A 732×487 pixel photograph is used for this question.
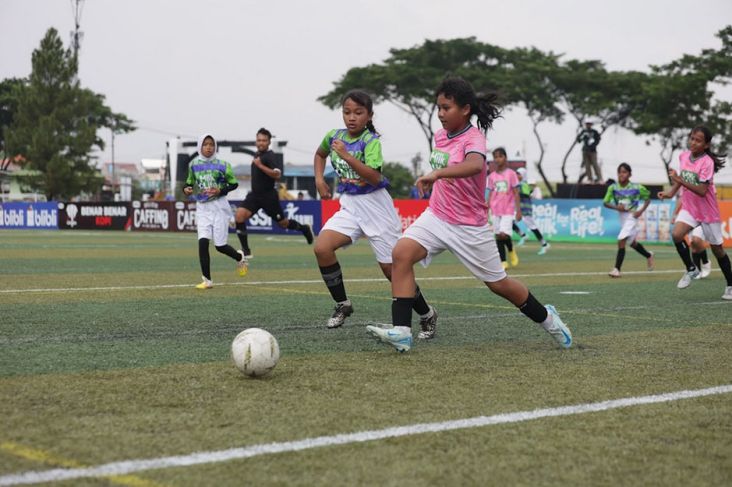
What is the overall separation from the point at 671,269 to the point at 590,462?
14.3 m

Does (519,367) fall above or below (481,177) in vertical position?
below

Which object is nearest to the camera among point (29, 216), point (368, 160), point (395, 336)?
point (395, 336)

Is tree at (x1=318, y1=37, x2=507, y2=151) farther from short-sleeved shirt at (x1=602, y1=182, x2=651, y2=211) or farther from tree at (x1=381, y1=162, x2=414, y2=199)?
short-sleeved shirt at (x1=602, y1=182, x2=651, y2=211)

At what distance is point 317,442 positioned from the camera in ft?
13.8

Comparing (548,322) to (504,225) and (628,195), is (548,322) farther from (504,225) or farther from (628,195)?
(504,225)

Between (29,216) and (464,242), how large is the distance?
128 feet

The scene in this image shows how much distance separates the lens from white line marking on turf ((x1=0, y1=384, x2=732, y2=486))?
12.0ft

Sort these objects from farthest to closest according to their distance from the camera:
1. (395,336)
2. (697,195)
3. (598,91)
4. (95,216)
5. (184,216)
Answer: (598,91)
(95,216)
(184,216)
(697,195)
(395,336)

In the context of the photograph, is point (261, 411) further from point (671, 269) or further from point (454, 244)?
point (671, 269)

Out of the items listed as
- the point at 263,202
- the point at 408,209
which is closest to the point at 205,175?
the point at 263,202

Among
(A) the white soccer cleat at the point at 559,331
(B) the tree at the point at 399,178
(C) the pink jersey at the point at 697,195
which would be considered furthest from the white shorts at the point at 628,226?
(B) the tree at the point at 399,178

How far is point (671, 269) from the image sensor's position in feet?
57.7

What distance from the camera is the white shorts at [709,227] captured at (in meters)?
12.2

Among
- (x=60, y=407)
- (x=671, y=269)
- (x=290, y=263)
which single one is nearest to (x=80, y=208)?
(x=290, y=263)
